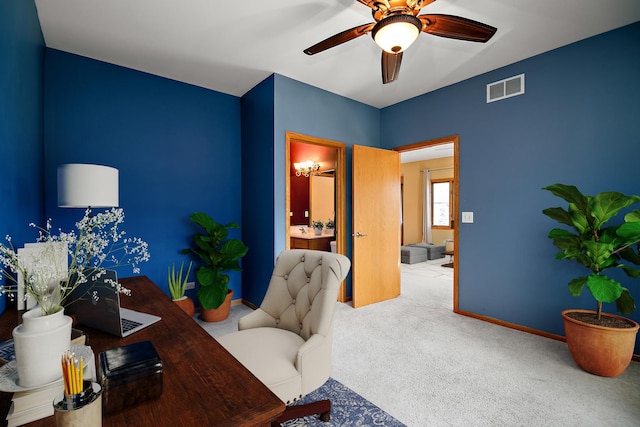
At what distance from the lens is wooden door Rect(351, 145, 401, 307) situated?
144 inches

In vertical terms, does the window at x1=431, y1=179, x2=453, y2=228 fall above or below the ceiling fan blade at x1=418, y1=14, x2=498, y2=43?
below

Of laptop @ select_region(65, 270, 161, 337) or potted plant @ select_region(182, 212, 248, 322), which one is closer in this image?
Answer: laptop @ select_region(65, 270, 161, 337)

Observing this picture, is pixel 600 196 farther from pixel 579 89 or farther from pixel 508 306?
pixel 508 306

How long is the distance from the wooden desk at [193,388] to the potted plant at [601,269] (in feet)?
7.80

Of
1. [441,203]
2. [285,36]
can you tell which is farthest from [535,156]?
[441,203]

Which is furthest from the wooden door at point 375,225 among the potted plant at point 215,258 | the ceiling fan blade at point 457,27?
the ceiling fan blade at point 457,27

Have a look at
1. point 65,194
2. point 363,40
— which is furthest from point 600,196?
point 65,194

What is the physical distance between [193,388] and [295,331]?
3.20 ft

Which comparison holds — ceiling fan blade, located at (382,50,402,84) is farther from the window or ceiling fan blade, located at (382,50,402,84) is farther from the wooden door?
the window

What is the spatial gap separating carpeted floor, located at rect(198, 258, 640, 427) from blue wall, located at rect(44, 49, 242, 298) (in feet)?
4.08

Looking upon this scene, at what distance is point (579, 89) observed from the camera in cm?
264

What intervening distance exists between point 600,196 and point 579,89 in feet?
3.86

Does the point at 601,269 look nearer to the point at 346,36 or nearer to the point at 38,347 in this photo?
the point at 346,36

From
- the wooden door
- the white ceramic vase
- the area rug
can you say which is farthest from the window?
the white ceramic vase
